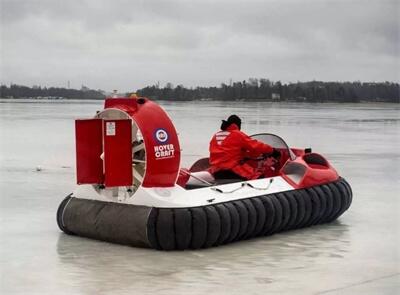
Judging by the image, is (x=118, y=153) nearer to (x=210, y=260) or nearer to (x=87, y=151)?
(x=87, y=151)

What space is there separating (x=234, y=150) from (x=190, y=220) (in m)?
1.29

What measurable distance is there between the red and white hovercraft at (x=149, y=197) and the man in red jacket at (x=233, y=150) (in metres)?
0.21

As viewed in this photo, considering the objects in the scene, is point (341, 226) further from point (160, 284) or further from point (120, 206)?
point (160, 284)

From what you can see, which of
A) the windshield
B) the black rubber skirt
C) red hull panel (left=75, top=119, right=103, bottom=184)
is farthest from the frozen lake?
the windshield

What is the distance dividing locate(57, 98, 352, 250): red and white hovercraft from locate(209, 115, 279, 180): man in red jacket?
0.21 metres

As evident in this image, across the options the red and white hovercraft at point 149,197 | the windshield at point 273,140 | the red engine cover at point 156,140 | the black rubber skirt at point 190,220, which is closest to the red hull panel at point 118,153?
the red and white hovercraft at point 149,197

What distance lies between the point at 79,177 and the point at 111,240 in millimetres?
526

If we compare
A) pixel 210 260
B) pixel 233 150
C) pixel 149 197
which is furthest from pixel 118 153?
pixel 233 150

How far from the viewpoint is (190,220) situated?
5473mm

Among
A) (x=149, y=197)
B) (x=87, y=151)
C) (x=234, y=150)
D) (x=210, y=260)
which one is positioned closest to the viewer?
(x=210, y=260)

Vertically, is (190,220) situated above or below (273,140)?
below

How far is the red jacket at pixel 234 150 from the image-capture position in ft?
21.7

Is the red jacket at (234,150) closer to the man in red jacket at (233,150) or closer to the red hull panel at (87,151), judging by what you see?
the man in red jacket at (233,150)

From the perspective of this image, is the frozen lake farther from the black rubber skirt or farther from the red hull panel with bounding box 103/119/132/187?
the red hull panel with bounding box 103/119/132/187
